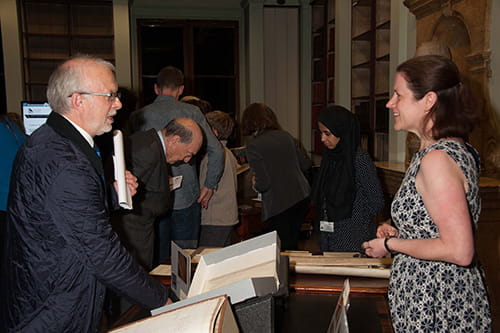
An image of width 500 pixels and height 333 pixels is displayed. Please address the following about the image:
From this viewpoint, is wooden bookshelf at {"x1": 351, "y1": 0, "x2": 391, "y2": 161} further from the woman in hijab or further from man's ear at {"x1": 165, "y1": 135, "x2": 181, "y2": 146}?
man's ear at {"x1": 165, "y1": 135, "x2": 181, "y2": 146}

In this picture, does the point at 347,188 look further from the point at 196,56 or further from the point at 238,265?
the point at 196,56

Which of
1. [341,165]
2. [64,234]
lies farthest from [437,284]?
[341,165]

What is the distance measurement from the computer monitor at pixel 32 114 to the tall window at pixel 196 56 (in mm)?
3658

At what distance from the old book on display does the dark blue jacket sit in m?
0.54

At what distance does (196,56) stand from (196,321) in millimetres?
7196

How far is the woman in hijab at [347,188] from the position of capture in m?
2.39

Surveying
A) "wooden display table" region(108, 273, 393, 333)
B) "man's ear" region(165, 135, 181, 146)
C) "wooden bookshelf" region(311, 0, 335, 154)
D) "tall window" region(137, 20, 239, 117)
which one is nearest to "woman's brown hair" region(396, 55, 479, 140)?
"wooden display table" region(108, 273, 393, 333)

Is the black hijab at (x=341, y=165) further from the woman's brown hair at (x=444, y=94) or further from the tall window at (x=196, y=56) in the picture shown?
the tall window at (x=196, y=56)

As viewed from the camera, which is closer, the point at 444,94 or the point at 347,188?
the point at 444,94

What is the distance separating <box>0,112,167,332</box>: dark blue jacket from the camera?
117 cm

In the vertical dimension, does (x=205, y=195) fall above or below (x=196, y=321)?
below

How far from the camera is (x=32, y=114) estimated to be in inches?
146

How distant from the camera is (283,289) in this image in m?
1.04

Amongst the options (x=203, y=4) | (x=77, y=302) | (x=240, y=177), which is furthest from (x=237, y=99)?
(x=77, y=302)
